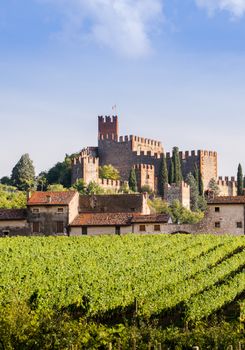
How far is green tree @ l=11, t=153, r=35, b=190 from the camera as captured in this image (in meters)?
95.5

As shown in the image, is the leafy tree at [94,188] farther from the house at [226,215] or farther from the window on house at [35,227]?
the house at [226,215]

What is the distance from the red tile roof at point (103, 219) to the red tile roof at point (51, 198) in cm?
163

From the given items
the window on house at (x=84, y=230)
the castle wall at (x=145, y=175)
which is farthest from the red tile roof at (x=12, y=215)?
the castle wall at (x=145, y=175)

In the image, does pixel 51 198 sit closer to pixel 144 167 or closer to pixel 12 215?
pixel 12 215

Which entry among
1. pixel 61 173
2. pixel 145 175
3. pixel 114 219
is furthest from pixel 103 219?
pixel 61 173

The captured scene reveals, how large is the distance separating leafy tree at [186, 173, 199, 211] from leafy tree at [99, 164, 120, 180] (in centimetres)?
894

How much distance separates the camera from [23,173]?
96.0 m

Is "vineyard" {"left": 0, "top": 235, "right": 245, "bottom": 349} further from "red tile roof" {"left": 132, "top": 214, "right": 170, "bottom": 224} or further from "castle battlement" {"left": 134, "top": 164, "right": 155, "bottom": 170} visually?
"castle battlement" {"left": 134, "top": 164, "right": 155, "bottom": 170}

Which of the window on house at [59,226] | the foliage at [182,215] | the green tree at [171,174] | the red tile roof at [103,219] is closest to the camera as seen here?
the red tile roof at [103,219]

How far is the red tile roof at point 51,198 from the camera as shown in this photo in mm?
54594

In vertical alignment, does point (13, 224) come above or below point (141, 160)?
below

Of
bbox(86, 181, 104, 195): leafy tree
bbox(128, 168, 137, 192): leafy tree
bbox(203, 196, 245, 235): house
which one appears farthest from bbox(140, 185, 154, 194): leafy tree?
bbox(203, 196, 245, 235): house

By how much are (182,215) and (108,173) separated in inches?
649

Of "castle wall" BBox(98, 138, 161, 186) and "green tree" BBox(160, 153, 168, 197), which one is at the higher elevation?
"castle wall" BBox(98, 138, 161, 186)
